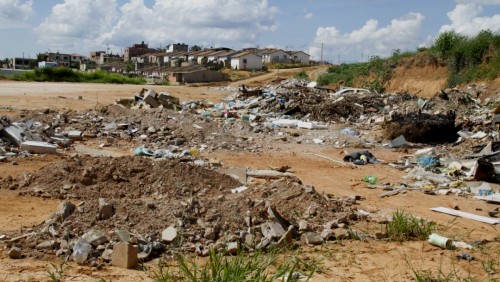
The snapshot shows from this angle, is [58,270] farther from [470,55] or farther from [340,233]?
[470,55]

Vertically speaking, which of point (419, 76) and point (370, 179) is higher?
point (419, 76)

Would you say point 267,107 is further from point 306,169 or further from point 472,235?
point 472,235

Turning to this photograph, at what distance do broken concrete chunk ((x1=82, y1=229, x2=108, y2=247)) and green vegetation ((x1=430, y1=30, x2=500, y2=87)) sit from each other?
20974 mm

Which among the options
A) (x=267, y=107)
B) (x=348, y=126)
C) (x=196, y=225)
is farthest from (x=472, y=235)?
(x=267, y=107)

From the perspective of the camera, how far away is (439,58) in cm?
2742

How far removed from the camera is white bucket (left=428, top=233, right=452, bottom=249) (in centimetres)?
520

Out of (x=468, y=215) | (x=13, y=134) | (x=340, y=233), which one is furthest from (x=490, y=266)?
(x=13, y=134)

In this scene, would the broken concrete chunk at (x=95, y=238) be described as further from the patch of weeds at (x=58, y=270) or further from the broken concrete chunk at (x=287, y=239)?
the broken concrete chunk at (x=287, y=239)

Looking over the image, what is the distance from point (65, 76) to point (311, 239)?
133ft

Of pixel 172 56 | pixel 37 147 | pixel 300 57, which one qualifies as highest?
pixel 300 57

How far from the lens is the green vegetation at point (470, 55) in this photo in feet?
75.5

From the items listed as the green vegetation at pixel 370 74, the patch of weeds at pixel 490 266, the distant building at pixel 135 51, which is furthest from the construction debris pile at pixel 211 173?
the distant building at pixel 135 51

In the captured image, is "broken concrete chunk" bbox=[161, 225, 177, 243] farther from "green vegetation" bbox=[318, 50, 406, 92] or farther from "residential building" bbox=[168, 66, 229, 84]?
"residential building" bbox=[168, 66, 229, 84]

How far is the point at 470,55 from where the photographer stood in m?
24.7
